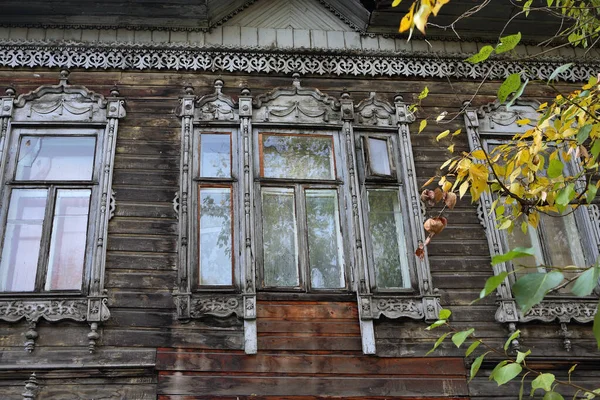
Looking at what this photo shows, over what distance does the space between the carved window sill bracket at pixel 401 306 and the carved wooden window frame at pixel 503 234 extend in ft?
2.09

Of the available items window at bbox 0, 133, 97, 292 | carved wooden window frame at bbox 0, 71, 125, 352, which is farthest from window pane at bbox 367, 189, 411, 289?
window at bbox 0, 133, 97, 292

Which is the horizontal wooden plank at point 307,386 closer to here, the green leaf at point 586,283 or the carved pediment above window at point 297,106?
the carved pediment above window at point 297,106

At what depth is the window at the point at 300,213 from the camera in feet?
20.4

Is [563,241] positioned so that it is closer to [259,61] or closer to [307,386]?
[307,386]

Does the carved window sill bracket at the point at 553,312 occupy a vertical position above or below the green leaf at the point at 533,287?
above

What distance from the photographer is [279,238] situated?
20.9 ft

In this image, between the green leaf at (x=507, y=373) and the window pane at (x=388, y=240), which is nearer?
the green leaf at (x=507, y=373)

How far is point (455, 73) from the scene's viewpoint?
24.1ft

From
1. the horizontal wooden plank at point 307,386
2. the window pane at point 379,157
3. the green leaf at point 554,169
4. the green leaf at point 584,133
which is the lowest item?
the horizontal wooden plank at point 307,386

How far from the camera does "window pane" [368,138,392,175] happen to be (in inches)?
266

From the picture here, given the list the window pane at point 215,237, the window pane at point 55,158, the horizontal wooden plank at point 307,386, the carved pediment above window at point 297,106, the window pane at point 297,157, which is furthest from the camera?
the carved pediment above window at point 297,106

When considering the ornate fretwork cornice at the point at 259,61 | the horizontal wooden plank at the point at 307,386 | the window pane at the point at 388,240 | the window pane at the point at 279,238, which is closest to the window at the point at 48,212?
the ornate fretwork cornice at the point at 259,61

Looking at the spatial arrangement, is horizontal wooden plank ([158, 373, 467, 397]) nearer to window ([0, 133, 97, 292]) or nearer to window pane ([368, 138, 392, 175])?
window ([0, 133, 97, 292])

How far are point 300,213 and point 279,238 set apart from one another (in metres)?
0.33
